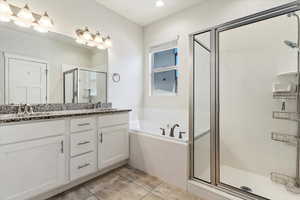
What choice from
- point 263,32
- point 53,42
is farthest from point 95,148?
point 263,32

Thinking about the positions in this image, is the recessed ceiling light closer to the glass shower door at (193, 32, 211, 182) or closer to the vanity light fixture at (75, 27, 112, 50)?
the vanity light fixture at (75, 27, 112, 50)

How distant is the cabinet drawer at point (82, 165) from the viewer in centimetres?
171

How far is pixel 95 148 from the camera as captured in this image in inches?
76.2

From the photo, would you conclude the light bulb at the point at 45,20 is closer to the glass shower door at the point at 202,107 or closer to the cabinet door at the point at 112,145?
the cabinet door at the point at 112,145

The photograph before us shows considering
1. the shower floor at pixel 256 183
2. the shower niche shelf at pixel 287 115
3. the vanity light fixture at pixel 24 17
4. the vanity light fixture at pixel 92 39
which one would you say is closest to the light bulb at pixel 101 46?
the vanity light fixture at pixel 92 39

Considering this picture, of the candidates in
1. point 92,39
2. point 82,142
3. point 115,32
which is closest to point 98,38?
point 92,39

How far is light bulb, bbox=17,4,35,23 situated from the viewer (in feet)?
5.62

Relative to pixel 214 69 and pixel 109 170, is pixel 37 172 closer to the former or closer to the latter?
pixel 109 170

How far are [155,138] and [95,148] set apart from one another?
0.80 m

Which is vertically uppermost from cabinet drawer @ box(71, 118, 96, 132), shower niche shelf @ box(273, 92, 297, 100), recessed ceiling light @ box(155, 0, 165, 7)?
recessed ceiling light @ box(155, 0, 165, 7)

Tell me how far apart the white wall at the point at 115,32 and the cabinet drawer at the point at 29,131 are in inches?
47.8

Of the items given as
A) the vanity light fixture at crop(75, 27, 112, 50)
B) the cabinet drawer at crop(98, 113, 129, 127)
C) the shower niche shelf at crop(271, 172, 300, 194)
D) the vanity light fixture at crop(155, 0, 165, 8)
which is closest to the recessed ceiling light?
the vanity light fixture at crop(155, 0, 165, 8)

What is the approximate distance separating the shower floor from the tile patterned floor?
46 cm

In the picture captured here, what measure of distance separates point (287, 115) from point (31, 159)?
2855 millimetres
